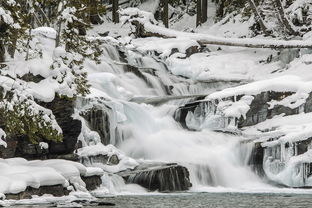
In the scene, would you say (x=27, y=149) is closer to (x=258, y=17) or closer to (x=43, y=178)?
→ (x=43, y=178)

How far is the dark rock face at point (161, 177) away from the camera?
14.1 m

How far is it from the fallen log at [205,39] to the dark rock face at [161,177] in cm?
1054

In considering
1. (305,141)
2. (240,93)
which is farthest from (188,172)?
(240,93)

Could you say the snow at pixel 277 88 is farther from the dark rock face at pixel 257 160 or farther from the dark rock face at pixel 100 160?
the dark rock face at pixel 100 160

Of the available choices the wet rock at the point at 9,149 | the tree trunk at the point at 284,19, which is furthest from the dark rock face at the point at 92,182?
the tree trunk at the point at 284,19

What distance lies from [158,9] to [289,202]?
2794cm

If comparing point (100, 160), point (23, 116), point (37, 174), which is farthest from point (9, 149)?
point (100, 160)

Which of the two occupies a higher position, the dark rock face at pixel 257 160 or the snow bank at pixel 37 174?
the dark rock face at pixel 257 160

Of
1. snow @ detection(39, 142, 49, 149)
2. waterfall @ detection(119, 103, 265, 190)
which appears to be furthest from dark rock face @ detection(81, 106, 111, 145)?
snow @ detection(39, 142, 49, 149)

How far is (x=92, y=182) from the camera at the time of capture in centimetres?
1315

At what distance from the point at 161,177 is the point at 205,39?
563 inches

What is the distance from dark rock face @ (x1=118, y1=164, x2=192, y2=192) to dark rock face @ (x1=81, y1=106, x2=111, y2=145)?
266 cm

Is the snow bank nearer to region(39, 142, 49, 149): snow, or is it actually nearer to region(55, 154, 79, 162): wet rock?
region(39, 142, 49, 149): snow

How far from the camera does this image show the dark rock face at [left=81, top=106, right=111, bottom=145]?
56.3ft
